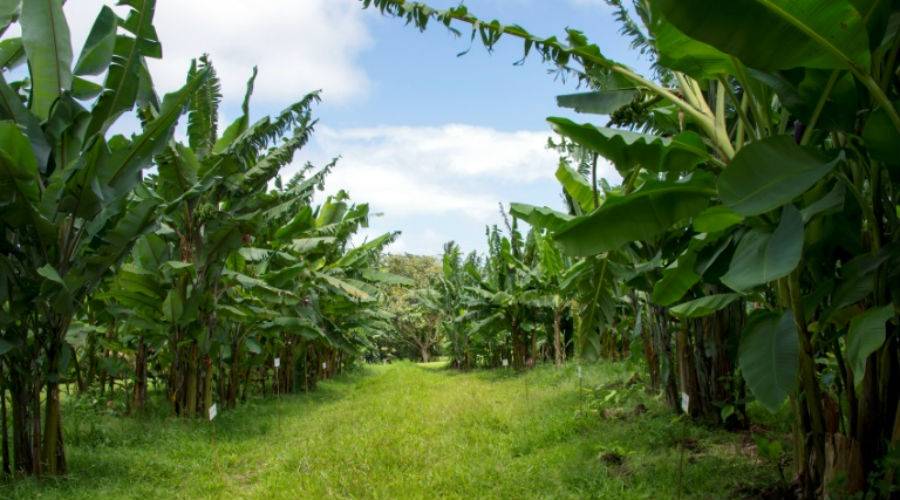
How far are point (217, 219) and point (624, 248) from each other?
14.9 ft

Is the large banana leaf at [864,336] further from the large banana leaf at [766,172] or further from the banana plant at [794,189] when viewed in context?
the large banana leaf at [766,172]

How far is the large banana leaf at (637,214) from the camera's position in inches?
125

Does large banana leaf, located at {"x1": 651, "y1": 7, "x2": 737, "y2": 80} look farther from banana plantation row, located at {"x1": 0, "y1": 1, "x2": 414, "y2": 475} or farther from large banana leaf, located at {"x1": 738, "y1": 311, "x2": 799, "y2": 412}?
banana plantation row, located at {"x1": 0, "y1": 1, "x2": 414, "y2": 475}

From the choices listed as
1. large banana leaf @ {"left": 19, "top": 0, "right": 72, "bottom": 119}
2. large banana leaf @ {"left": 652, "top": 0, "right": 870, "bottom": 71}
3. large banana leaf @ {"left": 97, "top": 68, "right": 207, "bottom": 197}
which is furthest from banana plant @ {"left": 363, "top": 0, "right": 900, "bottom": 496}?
large banana leaf @ {"left": 19, "top": 0, "right": 72, "bottom": 119}

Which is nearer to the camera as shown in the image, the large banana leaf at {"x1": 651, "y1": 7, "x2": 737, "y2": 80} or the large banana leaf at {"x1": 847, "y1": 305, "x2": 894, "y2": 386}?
the large banana leaf at {"x1": 847, "y1": 305, "x2": 894, "y2": 386}

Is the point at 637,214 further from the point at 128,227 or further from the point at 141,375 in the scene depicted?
the point at 141,375

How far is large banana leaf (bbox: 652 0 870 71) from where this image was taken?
7.48ft

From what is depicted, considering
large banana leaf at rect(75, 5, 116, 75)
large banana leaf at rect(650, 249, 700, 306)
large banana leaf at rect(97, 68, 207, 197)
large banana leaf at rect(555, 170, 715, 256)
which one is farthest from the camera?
large banana leaf at rect(75, 5, 116, 75)

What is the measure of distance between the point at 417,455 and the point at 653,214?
332cm

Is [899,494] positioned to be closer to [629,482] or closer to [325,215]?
[629,482]

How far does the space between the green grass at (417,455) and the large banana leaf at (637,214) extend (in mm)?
1721

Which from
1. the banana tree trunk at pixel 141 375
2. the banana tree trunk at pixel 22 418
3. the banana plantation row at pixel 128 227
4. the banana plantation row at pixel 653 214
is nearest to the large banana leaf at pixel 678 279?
the banana plantation row at pixel 653 214

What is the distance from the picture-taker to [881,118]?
2523 mm

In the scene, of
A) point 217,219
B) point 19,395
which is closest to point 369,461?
point 19,395
